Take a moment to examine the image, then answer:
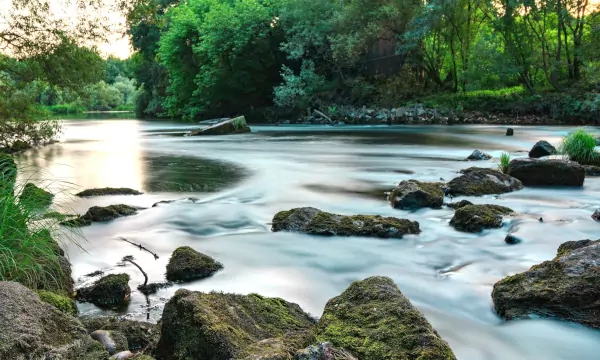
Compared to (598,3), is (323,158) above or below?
below

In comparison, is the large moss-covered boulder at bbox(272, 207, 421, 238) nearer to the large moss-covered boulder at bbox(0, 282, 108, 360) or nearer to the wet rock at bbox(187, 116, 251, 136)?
the large moss-covered boulder at bbox(0, 282, 108, 360)

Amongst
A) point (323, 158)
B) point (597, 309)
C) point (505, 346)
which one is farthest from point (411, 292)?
point (323, 158)

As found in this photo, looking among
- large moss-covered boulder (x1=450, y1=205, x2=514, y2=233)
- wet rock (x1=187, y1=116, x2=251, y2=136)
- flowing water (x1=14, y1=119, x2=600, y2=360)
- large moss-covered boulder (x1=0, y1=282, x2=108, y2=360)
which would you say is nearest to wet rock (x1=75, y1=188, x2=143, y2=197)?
flowing water (x1=14, y1=119, x2=600, y2=360)

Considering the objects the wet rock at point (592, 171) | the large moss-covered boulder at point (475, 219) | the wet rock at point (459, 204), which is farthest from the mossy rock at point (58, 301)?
the wet rock at point (592, 171)

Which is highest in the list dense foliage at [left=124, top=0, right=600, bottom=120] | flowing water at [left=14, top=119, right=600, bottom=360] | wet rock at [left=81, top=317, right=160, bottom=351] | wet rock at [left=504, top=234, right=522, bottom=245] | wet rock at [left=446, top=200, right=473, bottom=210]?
dense foliage at [left=124, top=0, right=600, bottom=120]

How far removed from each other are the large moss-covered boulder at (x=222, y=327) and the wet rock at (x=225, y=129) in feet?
83.9

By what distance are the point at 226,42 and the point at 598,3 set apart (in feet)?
80.5

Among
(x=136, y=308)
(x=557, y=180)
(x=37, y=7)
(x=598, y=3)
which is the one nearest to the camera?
(x=136, y=308)

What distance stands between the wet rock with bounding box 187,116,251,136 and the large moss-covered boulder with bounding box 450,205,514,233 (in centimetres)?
2250

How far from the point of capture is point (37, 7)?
47.1ft

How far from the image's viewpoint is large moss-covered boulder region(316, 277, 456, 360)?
3129 millimetres

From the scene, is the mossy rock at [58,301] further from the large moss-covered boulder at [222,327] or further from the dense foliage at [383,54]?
the dense foliage at [383,54]

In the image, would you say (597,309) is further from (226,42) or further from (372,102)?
(226,42)

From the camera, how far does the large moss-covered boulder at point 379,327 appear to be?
3129mm
